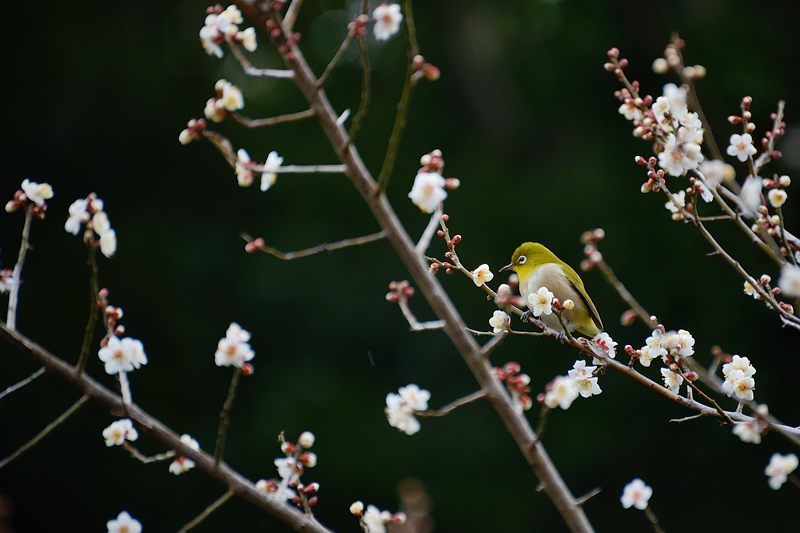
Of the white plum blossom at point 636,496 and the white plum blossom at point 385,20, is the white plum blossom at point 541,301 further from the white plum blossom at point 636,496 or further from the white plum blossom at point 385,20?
the white plum blossom at point 385,20

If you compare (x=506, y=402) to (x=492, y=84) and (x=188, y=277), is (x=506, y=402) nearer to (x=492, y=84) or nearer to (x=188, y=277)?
(x=188, y=277)

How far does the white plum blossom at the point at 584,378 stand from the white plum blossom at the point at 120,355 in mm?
957

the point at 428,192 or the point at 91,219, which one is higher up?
the point at 428,192

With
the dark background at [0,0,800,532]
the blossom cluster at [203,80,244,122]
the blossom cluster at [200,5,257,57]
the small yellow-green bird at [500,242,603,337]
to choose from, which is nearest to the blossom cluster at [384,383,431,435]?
the blossom cluster at [203,80,244,122]

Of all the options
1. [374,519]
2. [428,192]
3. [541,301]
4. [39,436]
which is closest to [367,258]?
[541,301]

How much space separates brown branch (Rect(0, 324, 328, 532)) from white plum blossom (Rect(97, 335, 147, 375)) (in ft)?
0.70

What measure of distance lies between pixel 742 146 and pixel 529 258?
1337 millimetres

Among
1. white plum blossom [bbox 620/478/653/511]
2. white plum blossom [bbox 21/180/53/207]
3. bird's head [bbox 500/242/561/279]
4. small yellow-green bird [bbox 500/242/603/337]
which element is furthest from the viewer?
bird's head [bbox 500/242/561/279]

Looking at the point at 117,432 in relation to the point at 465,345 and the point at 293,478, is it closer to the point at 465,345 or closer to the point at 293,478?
the point at 293,478

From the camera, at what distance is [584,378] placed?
224 centimetres

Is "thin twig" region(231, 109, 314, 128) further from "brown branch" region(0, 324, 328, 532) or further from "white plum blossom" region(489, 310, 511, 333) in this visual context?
"white plum blossom" region(489, 310, 511, 333)

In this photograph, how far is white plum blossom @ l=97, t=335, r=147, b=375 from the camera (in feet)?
6.34

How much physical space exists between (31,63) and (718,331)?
23.8 ft

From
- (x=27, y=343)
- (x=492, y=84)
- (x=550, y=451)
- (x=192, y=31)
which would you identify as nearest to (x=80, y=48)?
(x=192, y=31)
